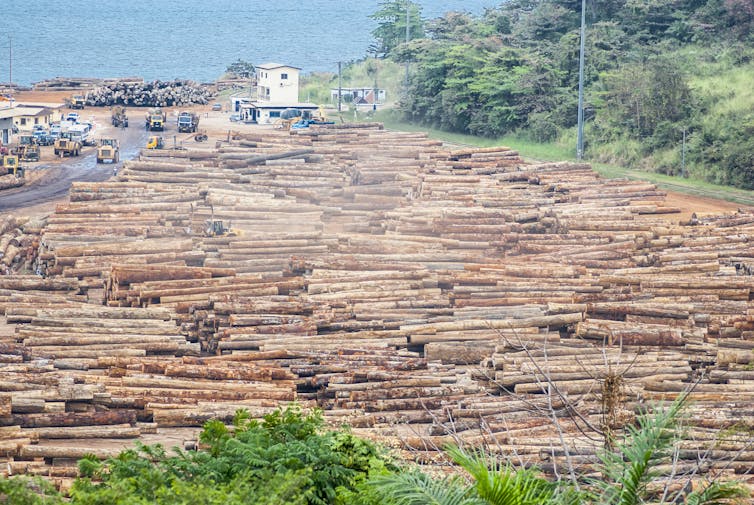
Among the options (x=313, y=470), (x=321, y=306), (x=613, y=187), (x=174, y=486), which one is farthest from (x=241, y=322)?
(x=613, y=187)

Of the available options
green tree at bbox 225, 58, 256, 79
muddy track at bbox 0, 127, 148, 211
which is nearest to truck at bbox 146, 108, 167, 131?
muddy track at bbox 0, 127, 148, 211

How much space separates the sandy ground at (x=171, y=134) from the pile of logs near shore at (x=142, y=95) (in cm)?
131

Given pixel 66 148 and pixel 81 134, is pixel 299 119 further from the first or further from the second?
pixel 66 148

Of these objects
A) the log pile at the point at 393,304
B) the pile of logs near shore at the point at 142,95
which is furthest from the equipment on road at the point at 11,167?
the pile of logs near shore at the point at 142,95

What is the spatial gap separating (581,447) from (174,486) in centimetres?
809

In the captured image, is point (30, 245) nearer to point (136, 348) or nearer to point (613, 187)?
point (136, 348)

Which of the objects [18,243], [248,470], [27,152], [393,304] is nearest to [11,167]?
[27,152]

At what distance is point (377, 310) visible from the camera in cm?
2531

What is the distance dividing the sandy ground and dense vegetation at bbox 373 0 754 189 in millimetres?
3972

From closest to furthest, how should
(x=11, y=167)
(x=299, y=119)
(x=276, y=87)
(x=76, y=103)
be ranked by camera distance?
(x=11, y=167) < (x=299, y=119) < (x=276, y=87) < (x=76, y=103)

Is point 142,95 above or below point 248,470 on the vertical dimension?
above

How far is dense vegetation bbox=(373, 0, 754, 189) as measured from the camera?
47.6 metres

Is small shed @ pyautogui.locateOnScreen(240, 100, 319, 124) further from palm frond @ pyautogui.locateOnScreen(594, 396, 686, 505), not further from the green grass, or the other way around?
palm frond @ pyautogui.locateOnScreen(594, 396, 686, 505)

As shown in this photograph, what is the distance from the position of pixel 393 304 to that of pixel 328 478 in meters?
14.2
